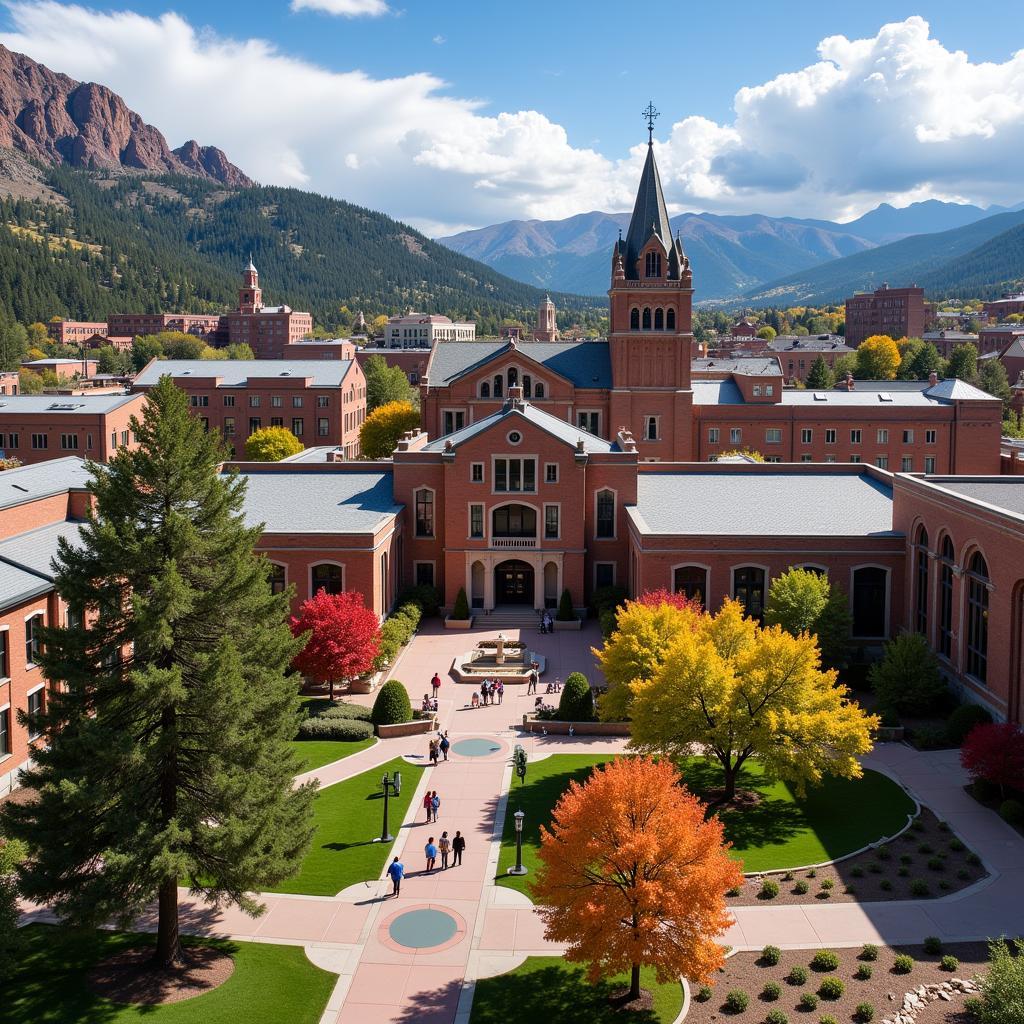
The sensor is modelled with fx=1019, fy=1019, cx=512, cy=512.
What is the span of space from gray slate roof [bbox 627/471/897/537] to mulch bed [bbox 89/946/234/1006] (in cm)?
3298

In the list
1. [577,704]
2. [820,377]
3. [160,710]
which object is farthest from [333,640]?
[820,377]

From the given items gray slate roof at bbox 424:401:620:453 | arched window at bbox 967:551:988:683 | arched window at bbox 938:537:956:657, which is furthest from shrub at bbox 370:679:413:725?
arched window at bbox 938:537:956:657

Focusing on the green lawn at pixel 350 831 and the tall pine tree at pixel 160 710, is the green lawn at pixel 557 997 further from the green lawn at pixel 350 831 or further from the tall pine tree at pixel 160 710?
the green lawn at pixel 350 831

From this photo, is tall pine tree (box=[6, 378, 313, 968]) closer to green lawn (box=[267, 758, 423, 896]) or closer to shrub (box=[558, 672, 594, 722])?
green lawn (box=[267, 758, 423, 896])

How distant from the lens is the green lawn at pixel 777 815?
32906mm

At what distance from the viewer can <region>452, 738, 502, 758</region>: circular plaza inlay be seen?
140 ft

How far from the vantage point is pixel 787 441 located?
98.1m

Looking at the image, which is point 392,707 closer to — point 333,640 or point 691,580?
point 333,640

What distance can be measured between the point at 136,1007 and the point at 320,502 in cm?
3842

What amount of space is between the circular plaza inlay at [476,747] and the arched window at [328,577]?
14.6m

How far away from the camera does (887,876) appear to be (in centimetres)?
3105

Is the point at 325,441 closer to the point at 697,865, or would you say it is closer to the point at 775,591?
the point at 775,591

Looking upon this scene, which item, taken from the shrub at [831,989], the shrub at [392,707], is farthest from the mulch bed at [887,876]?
the shrub at [392,707]

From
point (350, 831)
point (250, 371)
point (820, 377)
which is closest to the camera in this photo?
point (350, 831)
